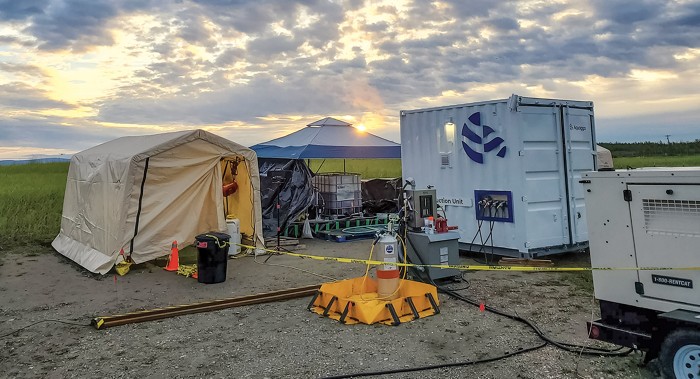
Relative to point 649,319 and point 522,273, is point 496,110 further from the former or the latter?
point 649,319

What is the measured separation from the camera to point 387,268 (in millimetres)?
6348

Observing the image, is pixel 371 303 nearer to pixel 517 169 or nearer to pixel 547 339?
pixel 547 339

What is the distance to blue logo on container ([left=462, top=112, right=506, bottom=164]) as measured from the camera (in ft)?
29.9

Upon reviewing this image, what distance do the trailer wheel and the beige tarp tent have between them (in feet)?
28.2

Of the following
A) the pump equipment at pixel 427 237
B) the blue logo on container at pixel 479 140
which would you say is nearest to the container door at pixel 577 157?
the blue logo on container at pixel 479 140

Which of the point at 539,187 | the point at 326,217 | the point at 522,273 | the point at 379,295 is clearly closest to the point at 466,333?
the point at 379,295

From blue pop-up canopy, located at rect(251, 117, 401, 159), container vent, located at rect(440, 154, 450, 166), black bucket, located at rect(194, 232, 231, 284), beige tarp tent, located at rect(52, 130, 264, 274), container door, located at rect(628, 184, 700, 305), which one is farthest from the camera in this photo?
blue pop-up canopy, located at rect(251, 117, 401, 159)

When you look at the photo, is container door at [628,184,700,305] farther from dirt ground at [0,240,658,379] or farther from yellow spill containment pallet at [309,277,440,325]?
yellow spill containment pallet at [309,277,440,325]

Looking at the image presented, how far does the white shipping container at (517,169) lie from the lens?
8883 mm

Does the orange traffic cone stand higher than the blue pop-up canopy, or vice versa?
the blue pop-up canopy

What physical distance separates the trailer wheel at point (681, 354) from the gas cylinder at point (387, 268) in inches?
124

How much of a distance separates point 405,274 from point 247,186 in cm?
575

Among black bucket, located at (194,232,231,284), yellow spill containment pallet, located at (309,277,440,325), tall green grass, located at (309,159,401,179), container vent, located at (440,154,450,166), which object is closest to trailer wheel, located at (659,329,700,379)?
yellow spill containment pallet, located at (309,277,440,325)

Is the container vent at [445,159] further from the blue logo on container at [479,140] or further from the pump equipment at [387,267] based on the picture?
the pump equipment at [387,267]
